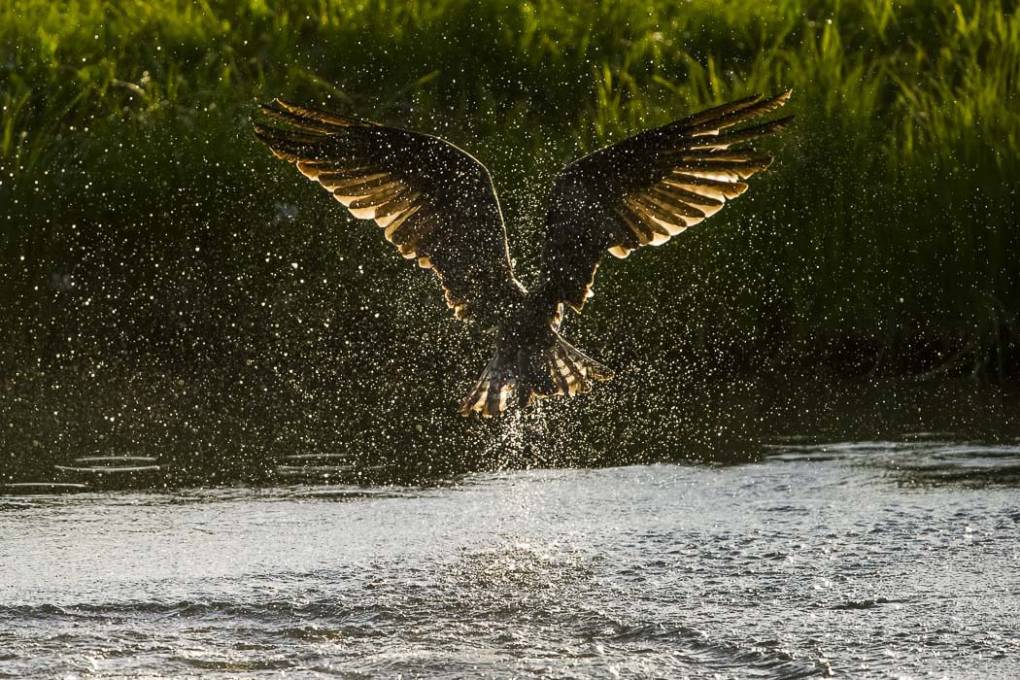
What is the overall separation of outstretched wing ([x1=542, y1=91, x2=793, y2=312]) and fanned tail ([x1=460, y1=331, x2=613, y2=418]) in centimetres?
22

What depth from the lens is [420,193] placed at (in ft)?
17.9

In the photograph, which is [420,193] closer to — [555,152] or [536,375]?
[536,375]

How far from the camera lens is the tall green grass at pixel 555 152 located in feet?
24.4

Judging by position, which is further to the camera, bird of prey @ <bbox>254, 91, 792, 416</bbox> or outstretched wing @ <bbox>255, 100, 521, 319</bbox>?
outstretched wing @ <bbox>255, 100, 521, 319</bbox>

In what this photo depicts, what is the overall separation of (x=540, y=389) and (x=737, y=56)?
13.4 ft

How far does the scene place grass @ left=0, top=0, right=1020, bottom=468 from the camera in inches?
292

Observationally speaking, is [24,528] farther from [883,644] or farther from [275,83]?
[275,83]

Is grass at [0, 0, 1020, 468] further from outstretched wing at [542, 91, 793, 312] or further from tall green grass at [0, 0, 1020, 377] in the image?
outstretched wing at [542, 91, 793, 312]

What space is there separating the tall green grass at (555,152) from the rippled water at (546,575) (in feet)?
5.71

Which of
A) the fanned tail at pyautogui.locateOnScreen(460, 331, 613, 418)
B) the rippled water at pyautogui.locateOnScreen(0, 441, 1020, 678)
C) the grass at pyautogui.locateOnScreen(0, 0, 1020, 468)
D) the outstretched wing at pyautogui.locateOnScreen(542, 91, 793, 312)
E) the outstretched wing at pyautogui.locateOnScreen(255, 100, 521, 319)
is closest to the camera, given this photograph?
the rippled water at pyautogui.locateOnScreen(0, 441, 1020, 678)

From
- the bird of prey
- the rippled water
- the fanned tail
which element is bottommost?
the rippled water

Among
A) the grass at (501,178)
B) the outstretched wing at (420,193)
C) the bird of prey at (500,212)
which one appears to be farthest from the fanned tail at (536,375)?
the grass at (501,178)

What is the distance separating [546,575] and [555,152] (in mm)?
4010

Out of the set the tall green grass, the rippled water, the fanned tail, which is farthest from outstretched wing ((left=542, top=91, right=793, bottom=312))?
the tall green grass
